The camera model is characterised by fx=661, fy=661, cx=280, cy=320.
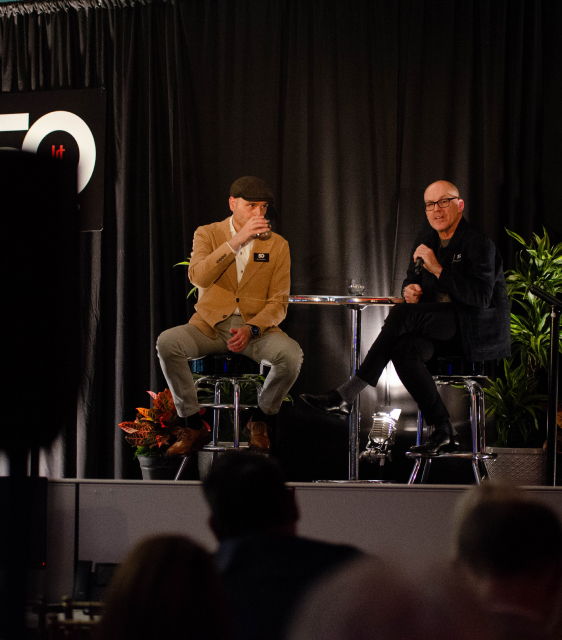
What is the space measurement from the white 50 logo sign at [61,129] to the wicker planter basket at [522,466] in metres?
2.91

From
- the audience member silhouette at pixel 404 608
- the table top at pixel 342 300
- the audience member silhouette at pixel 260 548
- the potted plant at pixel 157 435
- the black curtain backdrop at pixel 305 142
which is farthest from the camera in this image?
the black curtain backdrop at pixel 305 142

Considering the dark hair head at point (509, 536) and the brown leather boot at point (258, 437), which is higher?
the dark hair head at point (509, 536)

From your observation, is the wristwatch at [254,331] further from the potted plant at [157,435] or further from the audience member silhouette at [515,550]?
the audience member silhouette at [515,550]

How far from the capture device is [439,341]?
2934mm

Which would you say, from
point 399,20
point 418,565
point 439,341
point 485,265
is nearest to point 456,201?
point 485,265

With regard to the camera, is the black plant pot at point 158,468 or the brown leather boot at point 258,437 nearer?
the brown leather boot at point 258,437

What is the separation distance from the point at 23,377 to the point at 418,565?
1.23 ft

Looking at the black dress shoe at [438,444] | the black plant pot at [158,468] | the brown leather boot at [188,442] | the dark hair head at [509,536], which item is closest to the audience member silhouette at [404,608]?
the dark hair head at [509,536]

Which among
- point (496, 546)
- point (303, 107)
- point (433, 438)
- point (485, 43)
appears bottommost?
point (433, 438)

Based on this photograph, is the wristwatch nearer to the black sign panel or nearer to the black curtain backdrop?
the black curtain backdrop

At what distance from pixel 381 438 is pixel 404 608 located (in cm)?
281

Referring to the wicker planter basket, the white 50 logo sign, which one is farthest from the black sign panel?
the wicker planter basket

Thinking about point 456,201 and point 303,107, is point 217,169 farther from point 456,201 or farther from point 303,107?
point 456,201

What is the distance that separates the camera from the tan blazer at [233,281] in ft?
10.2
